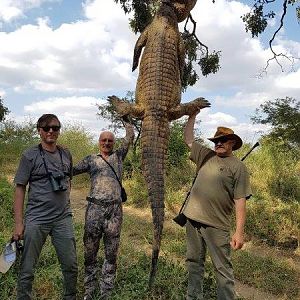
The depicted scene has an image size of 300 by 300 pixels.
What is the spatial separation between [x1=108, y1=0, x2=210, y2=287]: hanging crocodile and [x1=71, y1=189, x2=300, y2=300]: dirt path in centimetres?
191

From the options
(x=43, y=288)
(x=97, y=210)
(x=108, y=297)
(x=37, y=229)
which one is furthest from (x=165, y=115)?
(x=43, y=288)

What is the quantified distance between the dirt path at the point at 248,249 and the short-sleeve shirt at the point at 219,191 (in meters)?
1.78

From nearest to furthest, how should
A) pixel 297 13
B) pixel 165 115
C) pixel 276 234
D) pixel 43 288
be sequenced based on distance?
pixel 165 115 < pixel 43 288 < pixel 297 13 < pixel 276 234

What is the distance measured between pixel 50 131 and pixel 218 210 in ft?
5.56

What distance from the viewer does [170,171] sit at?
1214 cm

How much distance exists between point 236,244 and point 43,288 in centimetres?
208

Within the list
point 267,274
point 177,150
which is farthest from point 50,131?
point 177,150

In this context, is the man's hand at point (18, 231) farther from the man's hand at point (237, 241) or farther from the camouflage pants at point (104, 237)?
the man's hand at point (237, 241)

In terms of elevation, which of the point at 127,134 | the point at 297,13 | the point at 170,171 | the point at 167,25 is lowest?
the point at 170,171

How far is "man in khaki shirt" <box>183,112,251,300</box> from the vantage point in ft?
13.5

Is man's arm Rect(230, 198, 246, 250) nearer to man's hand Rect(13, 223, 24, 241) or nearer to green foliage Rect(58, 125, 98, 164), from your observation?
man's hand Rect(13, 223, 24, 241)

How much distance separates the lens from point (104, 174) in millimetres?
4457

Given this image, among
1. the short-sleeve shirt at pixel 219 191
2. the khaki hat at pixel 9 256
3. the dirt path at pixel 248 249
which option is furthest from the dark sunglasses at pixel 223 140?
the dirt path at pixel 248 249

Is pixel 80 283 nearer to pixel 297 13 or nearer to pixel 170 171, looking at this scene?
pixel 297 13
